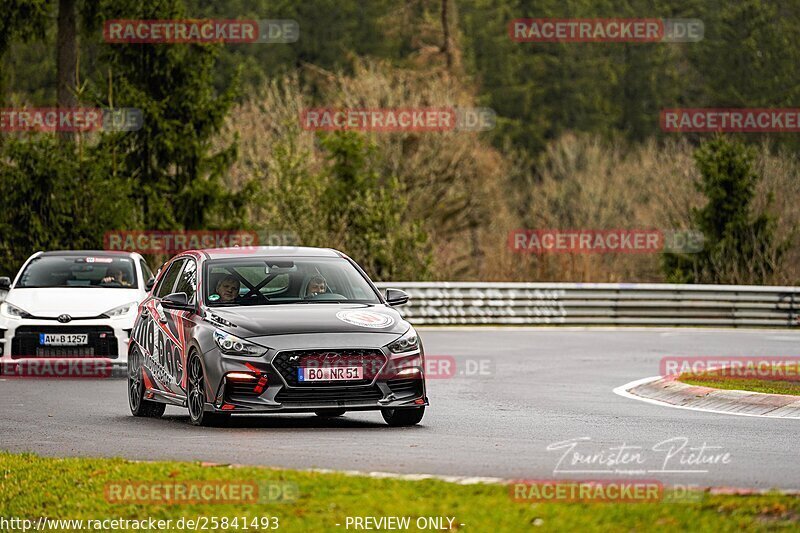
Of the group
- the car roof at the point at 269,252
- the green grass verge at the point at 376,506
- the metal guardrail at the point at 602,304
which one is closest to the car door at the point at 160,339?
the car roof at the point at 269,252

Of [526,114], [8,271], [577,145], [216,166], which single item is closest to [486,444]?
[8,271]

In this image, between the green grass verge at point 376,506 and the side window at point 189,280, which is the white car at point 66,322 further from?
the green grass verge at point 376,506

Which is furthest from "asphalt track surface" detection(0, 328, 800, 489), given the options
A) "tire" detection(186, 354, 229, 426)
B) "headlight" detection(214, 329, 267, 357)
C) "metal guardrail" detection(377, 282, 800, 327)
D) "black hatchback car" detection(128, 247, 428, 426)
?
"metal guardrail" detection(377, 282, 800, 327)

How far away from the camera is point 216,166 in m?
41.0

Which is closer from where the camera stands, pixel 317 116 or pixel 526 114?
pixel 317 116

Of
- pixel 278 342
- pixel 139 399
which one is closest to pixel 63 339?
pixel 139 399

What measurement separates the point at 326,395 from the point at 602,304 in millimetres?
23204

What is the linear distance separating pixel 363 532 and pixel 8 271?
2487 centimetres

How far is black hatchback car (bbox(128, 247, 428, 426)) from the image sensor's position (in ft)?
44.2

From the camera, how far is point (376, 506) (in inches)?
349

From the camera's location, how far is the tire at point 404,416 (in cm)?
1429

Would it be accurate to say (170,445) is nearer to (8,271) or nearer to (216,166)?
(8,271)

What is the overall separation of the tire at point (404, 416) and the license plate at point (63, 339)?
7.38m

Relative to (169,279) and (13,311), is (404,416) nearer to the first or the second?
(169,279)
